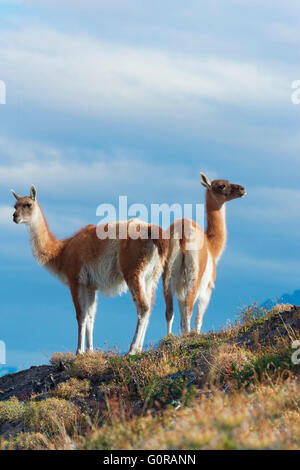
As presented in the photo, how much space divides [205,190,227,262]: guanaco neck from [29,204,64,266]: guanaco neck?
4248mm

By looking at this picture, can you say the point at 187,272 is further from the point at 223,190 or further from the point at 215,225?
the point at 223,190

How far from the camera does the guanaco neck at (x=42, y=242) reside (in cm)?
1802

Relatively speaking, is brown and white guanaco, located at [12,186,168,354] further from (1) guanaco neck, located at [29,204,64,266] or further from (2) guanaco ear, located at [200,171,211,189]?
(2) guanaco ear, located at [200,171,211,189]

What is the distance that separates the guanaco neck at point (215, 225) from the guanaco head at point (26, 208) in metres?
4.97

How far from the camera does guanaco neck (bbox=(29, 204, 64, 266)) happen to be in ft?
59.1

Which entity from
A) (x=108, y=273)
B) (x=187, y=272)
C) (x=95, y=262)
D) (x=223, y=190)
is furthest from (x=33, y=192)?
(x=187, y=272)

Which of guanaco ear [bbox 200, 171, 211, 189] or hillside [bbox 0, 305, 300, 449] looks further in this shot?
guanaco ear [bbox 200, 171, 211, 189]

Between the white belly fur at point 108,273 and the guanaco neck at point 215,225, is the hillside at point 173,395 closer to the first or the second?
the white belly fur at point 108,273

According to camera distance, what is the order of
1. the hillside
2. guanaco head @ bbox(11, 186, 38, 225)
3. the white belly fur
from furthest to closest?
1. guanaco head @ bbox(11, 186, 38, 225)
2. the white belly fur
3. the hillside

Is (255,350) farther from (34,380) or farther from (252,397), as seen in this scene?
(34,380)

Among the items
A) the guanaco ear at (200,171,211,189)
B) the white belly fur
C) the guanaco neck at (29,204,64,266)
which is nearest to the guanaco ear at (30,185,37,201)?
the guanaco neck at (29,204,64,266)

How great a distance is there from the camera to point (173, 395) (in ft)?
34.8
